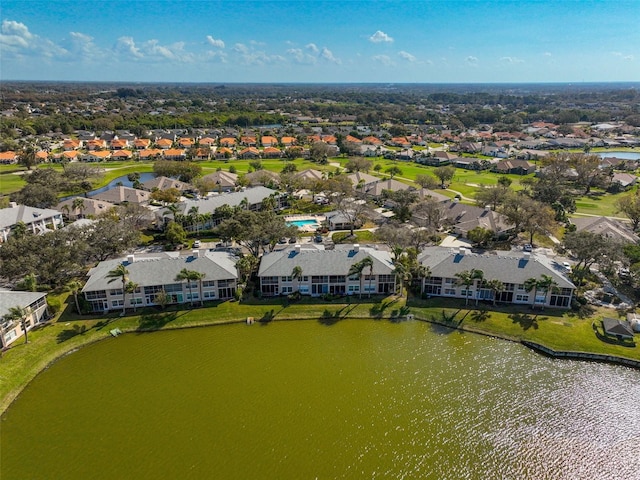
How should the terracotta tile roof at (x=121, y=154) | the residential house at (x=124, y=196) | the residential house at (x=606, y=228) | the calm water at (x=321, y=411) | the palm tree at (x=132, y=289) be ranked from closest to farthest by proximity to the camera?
1. the calm water at (x=321, y=411)
2. the palm tree at (x=132, y=289)
3. the residential house at (x=606, y=228)
4. the residential house at (x=124, y=196)
5. the terracotta tile roof at (x=121, y=154)

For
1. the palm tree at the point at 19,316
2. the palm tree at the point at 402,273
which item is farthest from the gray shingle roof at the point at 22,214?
the palm tree at the point at 402,273

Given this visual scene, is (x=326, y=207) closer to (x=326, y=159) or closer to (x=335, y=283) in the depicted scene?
(x=335, y=283)

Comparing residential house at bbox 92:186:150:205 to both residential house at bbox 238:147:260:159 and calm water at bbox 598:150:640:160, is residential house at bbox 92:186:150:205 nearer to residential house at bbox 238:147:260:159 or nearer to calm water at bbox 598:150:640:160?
residential house at bbox 238:147:260:159

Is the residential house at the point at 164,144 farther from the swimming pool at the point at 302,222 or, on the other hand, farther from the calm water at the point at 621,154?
the calm water at the point at 621,154

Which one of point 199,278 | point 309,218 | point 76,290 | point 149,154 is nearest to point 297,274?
point 199,278

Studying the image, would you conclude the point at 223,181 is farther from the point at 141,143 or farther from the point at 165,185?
the point at 141,143

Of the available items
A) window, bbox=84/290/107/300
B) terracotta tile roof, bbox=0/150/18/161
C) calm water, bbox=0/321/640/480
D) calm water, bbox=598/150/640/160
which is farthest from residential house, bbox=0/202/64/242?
calm water, bbox=598/150/640/160
